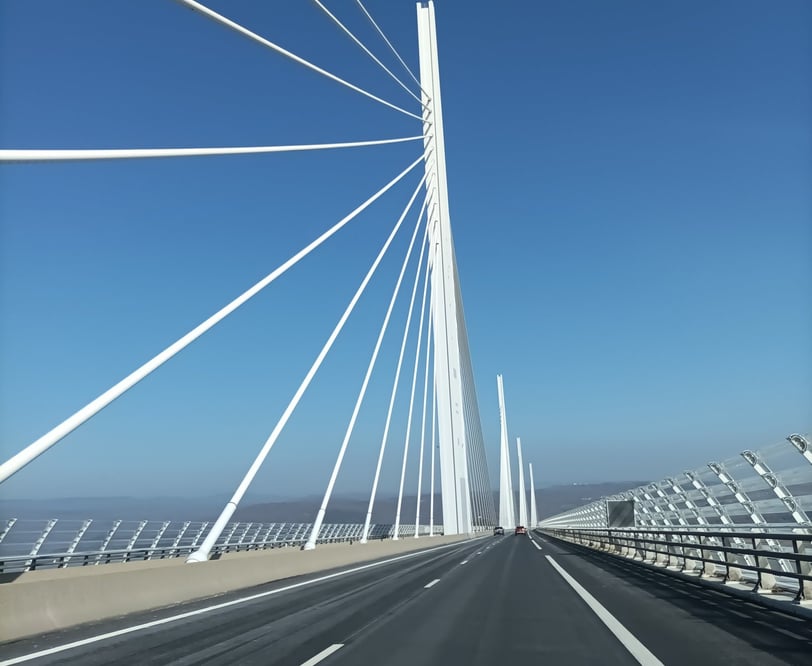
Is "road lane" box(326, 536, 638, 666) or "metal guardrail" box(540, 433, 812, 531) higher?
"metal guardrail" box(540, 433, 812, 531)

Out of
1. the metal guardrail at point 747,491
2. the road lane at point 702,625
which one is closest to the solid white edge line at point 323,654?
the road lane at point 702,625

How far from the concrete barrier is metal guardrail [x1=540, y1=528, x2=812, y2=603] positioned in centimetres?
934

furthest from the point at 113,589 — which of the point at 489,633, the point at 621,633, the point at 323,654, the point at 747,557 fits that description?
the point at 747,557

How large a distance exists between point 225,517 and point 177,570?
62.8 inches

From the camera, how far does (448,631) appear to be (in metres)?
9.88

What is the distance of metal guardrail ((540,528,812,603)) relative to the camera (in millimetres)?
11234

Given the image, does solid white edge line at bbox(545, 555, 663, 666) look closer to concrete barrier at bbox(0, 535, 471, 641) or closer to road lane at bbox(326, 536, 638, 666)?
road lane at bbox(326, 536, 638, 666)

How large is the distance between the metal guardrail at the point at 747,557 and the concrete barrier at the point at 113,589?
9.34 metres

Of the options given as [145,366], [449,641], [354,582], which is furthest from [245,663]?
[354,582]

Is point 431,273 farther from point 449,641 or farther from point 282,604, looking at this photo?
point 449,641

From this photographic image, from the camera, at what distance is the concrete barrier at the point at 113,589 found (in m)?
Result: 9.66

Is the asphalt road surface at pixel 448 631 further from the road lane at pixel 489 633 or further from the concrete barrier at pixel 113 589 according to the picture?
the concrete barrier at pixel 113 589

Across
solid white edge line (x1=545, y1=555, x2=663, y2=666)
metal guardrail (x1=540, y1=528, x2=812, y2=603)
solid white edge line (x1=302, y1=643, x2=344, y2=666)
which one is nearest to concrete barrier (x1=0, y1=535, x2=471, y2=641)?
solid white edge line (x1=302, y1=643, x2=344, y2=666)

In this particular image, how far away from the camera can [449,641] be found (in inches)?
357
